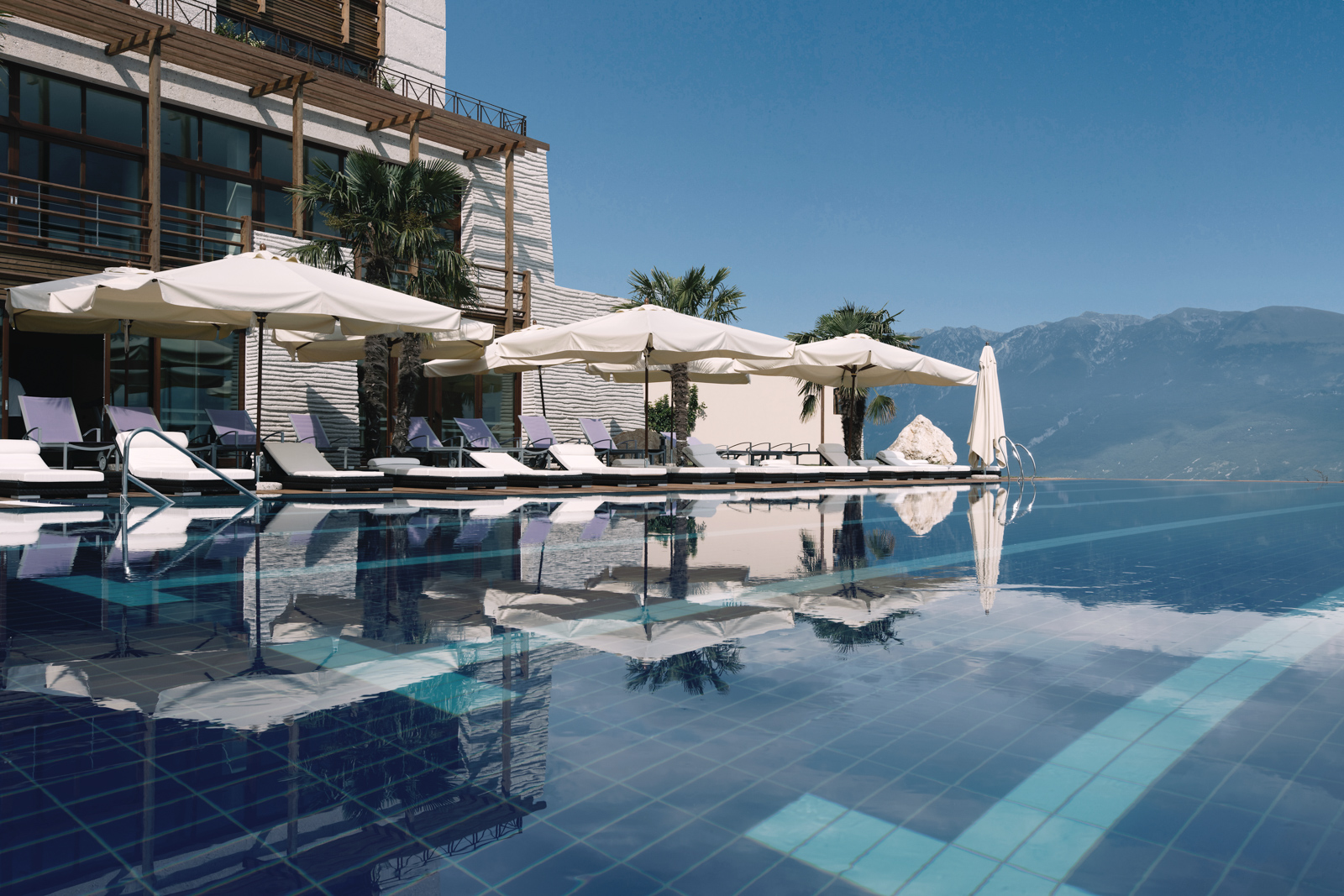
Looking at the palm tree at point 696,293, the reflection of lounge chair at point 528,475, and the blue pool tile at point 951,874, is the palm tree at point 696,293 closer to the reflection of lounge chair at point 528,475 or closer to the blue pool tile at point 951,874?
the reflection of lounge chair at point 528,475

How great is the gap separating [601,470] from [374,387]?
3761 millimetres

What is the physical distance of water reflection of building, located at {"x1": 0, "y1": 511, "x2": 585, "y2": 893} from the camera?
1805 mm

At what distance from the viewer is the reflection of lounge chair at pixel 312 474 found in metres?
11.6

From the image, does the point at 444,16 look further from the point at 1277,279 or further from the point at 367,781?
the point at 1277,279

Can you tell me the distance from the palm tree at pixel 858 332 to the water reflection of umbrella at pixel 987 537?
552 cm

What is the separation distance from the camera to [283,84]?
16.2 meters

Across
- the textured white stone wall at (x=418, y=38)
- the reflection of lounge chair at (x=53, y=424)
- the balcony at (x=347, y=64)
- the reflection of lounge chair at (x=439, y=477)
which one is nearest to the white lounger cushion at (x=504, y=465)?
the reflection of lounge chair at (x=439, y=477)

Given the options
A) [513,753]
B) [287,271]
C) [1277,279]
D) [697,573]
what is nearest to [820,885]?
[513,753]

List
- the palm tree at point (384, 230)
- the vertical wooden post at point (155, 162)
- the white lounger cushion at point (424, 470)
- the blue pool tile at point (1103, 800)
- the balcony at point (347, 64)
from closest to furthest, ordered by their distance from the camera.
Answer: the blue pool tile at point (1103, 800)
the white lounger cushion at point (424, 470)
the palm tree at point (384, 230)
the vertical wooden post at point (155, 162)
the balcony at point (347, 64)

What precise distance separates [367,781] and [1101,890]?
1589 millimetres

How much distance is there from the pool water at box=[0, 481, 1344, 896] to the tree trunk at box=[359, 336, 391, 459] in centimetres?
809

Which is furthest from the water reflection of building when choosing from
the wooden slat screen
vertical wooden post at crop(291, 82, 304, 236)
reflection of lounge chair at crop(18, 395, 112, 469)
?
the wooden slat screen

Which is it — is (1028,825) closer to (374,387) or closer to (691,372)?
(374,387)

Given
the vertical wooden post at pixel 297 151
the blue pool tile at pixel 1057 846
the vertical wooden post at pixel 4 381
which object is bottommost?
the blue pool tile at pixel 1057 846
